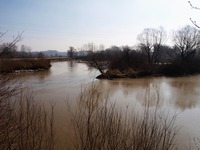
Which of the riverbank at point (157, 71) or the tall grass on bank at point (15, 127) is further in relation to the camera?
the riverbank at point (157, 71)

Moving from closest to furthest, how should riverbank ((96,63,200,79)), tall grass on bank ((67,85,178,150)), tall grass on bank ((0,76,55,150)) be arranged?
tall grass on bank ((0,76,55,150))
tall grass on bank ((67,85,178,150))
riverbank ((96,63,200,79))

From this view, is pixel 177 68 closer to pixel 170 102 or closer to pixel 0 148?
pixel 170 102

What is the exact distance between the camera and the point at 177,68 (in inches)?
1308

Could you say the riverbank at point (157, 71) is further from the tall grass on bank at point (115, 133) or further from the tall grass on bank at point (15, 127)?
the tall grass on bank at point (15, 127)

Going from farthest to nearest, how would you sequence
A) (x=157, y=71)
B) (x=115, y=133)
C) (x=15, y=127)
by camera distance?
1. (x=157, y=71)
2. (x=15, y=127)
3. (x=115, y=133)

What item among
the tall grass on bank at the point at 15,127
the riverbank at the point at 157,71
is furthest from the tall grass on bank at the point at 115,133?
the riverbank at the point at 157,71

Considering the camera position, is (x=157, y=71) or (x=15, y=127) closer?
(x=15, y=127)

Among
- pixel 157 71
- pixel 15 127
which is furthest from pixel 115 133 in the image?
pixel 157 71

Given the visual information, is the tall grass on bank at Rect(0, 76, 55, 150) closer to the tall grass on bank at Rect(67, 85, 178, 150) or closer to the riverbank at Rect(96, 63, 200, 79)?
the tall grass on bank at Rect(67, 85, 178, 150)

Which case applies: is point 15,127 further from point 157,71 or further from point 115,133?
point 157,71

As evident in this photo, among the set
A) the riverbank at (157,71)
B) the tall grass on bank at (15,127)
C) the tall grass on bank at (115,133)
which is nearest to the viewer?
the tall grass on bank at (15,127)

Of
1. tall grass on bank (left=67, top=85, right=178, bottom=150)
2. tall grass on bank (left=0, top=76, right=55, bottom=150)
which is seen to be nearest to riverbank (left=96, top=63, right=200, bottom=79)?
tall grass on bank (left=67, top=85, right=178, bottom=150)

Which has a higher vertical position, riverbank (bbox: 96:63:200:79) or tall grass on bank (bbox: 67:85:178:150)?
tall grass on bank (bbox: 67:85:178:150)

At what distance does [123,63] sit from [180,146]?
25174mm
